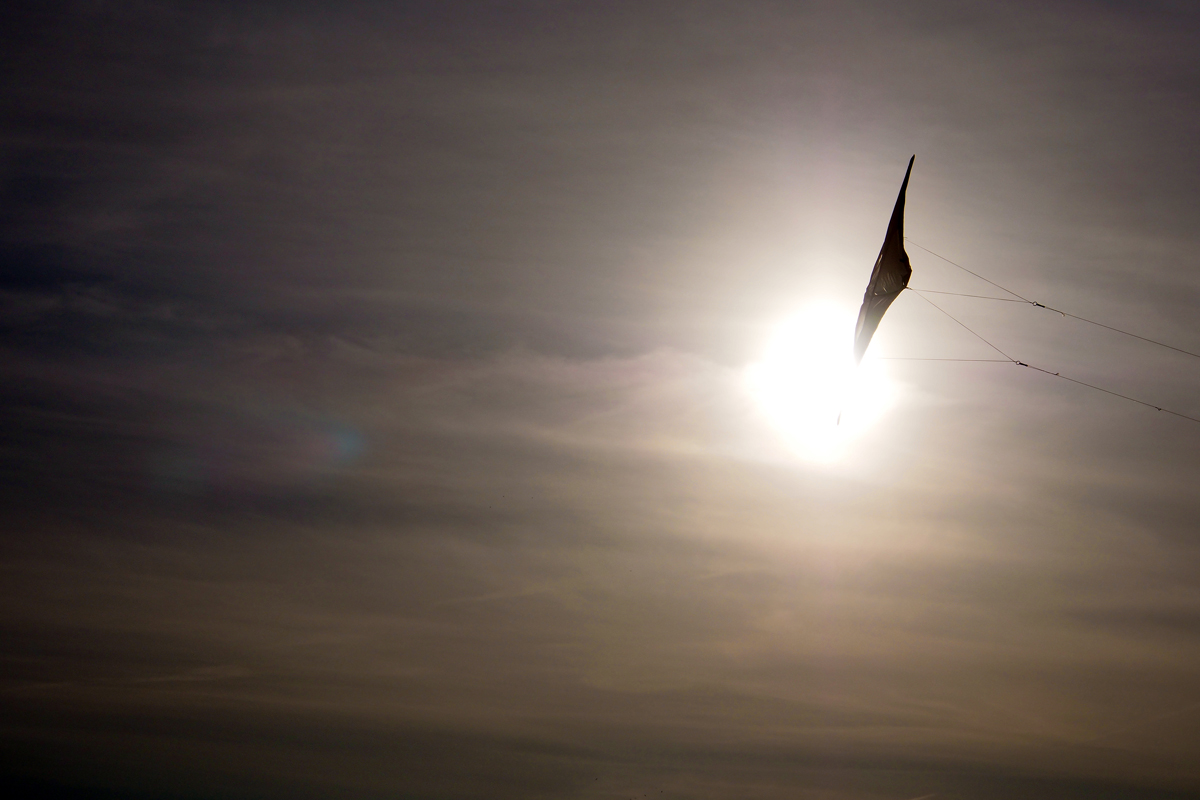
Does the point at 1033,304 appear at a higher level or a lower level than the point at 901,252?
lower

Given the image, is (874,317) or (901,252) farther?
(874,317)

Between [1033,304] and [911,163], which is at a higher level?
[911,163]

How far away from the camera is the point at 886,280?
37.9 metres

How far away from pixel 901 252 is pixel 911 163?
3267 mm

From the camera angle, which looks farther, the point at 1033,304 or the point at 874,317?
the point at 874,317

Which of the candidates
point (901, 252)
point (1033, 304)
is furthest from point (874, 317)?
point (1033, 304)

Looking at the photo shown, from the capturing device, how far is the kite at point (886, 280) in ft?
119

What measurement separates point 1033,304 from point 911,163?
585cm

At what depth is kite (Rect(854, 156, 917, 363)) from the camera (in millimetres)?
36344

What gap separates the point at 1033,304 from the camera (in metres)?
35.1

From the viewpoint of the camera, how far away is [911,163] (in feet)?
114

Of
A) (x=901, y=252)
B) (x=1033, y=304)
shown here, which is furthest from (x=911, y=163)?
(x=1033, y=304)

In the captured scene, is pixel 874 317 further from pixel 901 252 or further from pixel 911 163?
pixel 911 163

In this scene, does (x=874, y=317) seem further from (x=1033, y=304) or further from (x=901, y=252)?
(x=1033, y=304)
